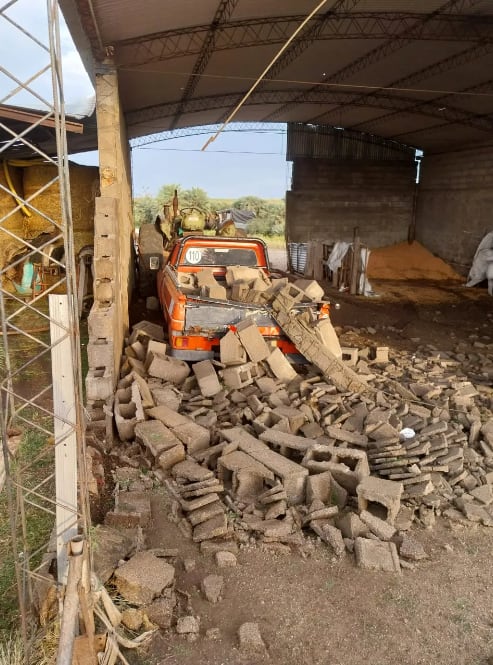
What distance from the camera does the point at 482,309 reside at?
611 inches

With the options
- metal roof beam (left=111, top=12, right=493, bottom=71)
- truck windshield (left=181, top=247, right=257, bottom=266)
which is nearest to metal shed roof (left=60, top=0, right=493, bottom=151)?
metal roof beam (left=111, top=12, right=493, bottom=71)

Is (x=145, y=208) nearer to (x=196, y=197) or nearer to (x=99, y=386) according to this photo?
(x=196, y=197)

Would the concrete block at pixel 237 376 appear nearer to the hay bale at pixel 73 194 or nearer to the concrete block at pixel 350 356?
the concrete block at pixel 350 356

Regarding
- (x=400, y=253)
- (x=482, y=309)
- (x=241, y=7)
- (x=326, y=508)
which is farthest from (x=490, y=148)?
(x=326, y=508)

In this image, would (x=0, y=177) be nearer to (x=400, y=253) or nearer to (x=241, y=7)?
(x=241, y=7)

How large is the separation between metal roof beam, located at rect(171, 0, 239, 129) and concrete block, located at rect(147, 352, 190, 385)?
282 inches

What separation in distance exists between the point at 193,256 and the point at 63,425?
21.3 ft

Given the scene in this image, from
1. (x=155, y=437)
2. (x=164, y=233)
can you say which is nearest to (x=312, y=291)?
(x=155, y=437)

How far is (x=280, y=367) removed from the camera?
309 inches

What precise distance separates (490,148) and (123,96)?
13876mm

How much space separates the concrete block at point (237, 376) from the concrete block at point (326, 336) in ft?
4.07

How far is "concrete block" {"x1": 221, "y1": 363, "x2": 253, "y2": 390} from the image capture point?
293 inches

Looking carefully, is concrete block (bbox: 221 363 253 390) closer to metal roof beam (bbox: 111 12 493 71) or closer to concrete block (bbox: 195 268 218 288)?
concrete block (bbox: 195 268 218 288)

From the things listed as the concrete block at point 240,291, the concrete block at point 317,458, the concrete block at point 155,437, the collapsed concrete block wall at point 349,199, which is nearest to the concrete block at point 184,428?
the concrete block at point 155,437
